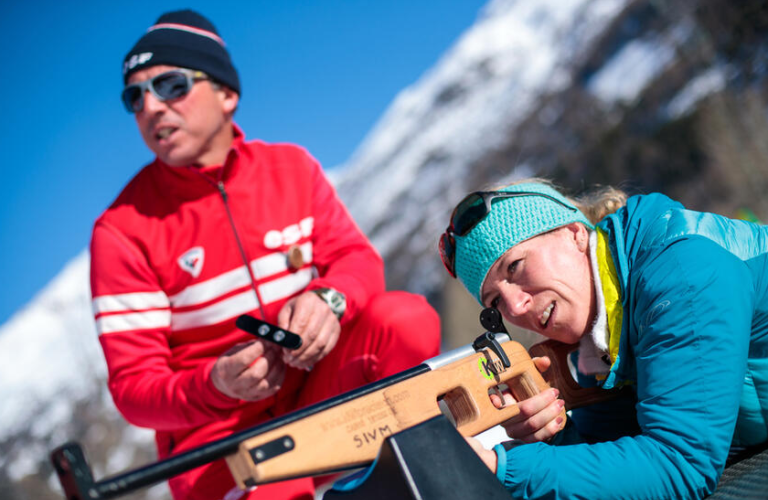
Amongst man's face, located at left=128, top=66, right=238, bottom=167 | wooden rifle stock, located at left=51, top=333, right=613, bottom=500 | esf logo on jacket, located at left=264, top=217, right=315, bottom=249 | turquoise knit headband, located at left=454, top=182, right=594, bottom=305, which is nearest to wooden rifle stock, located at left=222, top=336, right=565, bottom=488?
wooden rifle stock, located at left=51, top=333, right=613, bottom=500

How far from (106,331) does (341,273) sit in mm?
991

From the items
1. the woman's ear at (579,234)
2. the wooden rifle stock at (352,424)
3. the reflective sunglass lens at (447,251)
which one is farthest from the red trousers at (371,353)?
the woman's ear at (579,234)

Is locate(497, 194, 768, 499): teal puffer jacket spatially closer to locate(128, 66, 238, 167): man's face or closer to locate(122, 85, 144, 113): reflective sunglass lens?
locate(128, 66, 238, 167): man's face

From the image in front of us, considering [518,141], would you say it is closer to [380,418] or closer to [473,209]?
[473,209]

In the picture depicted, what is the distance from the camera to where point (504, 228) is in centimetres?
215

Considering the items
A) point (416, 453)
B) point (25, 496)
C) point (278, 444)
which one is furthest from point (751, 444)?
point (25, 496)

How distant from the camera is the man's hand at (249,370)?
2.20m

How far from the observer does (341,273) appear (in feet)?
8.91

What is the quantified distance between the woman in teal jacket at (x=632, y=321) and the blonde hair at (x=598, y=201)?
12cm

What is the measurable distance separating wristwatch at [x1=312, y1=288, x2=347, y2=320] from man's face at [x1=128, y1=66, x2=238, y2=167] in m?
0.90

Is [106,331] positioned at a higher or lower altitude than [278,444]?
higher

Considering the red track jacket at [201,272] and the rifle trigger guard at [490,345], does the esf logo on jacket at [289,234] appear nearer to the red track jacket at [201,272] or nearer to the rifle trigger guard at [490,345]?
the red track jacket at [201,272]

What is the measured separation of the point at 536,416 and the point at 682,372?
438 millimetres

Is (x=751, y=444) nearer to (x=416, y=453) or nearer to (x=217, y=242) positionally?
(x=416, y=453)
